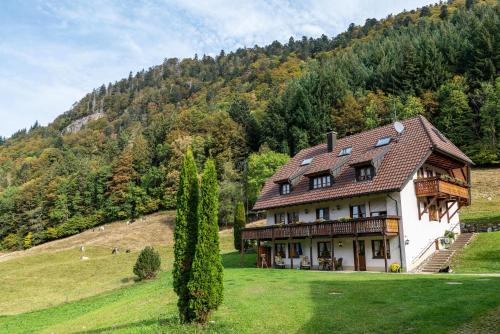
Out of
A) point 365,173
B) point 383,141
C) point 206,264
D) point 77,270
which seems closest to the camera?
point 206,264

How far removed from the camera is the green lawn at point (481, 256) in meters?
23.6

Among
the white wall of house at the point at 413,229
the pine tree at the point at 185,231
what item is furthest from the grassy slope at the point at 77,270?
the white wall of house at the point at 413,229

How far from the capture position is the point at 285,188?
36.9m

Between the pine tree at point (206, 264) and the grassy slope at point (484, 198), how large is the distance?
26.9 m

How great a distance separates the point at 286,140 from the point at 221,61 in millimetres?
128627

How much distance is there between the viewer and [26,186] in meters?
101

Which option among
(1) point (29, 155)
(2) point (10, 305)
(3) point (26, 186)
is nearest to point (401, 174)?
(2) point (10, 305)

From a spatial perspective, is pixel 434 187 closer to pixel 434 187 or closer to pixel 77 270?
pixel 434 187

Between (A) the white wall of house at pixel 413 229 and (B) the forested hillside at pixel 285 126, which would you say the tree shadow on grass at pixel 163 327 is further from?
(B) the forested hillside at pixel 285 126

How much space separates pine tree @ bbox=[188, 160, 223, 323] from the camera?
44.4 ft

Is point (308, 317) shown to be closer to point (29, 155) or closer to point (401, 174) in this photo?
point (401, 174)

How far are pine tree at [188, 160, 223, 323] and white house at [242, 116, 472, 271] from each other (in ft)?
49.7

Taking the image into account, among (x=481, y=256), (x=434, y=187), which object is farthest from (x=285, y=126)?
(x=481, y=256)

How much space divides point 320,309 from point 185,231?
528cm
